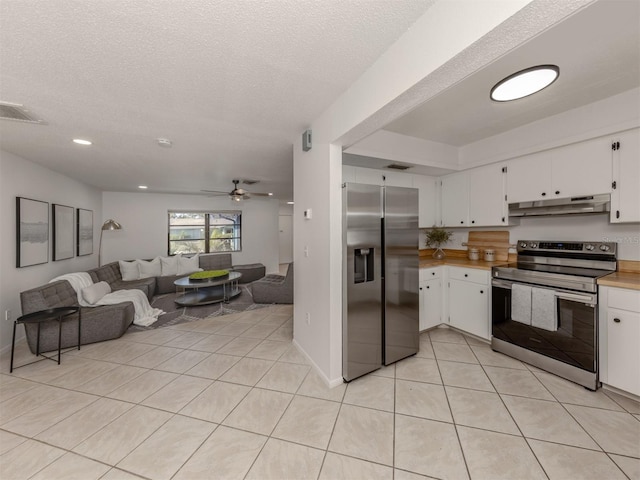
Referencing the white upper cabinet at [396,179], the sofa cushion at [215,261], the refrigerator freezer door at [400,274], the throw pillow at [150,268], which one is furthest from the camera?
the sofa cushion at [215,261]

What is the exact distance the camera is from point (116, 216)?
19.8 feet

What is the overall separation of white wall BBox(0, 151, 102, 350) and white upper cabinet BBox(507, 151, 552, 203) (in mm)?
6053

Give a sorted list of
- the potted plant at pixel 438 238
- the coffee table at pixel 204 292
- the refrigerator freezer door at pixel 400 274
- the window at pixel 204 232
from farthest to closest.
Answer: the window at pixel 204 232
the coffee table at pixel 204 292
the potted plant at pixel 438 238
the refrigerator freezer door at pixel 400 274

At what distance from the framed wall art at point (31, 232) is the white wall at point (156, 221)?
2.45 m

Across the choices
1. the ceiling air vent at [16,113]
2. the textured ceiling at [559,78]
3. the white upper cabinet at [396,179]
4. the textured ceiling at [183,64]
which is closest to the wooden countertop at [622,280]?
the textured ceiling at [559,78]

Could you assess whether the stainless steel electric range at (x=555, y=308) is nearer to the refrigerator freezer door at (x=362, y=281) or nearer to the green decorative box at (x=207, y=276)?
the refrigerator freezer door at (x=362, y=281)

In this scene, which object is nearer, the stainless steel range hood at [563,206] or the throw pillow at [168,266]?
the stainless steel range hood at [563,206]

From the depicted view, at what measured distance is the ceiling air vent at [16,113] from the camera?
1.95 meters

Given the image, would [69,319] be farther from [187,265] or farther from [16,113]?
[187,265]

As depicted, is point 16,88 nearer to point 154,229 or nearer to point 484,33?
point 484,33

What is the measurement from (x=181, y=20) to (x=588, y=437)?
3439 millimetres

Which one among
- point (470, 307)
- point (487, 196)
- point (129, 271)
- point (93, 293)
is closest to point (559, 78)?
point (487, 196)

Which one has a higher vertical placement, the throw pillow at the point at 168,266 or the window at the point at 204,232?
the window at the point at 204,232

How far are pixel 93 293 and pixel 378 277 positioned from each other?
3948 mm
